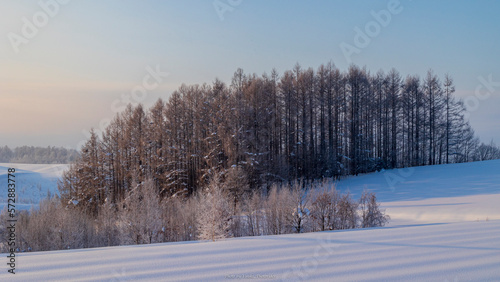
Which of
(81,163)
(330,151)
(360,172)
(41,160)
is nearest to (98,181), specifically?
(81,163)

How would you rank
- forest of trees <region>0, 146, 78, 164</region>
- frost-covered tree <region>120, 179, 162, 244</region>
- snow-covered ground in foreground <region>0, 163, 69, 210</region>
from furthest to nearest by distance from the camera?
forest of trees <region>0, 146, 78, 164</region> < snow-covered ground in foreground <region>0, 163, 69, 210</region> < frost-covered tree <region>120, 179, 162, 244</region>

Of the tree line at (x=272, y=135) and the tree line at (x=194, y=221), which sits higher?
the tree line at (x=272, y=135)

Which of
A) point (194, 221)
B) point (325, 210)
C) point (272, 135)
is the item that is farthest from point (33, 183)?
point (325, 210)

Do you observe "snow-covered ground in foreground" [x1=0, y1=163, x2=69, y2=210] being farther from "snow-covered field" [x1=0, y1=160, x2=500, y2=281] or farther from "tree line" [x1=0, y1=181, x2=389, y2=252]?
"snow-covered field" [x1=0, y1=160, x2=500, y2=281]

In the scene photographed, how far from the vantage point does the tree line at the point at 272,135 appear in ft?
97.9

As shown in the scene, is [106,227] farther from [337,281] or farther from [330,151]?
[330,151]

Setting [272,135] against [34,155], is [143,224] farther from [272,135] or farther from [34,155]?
[34,155]

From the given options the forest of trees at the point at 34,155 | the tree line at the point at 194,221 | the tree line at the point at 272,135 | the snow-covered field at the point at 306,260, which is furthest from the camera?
the forest of trees at the point at 34,155

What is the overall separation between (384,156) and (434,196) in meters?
16.1

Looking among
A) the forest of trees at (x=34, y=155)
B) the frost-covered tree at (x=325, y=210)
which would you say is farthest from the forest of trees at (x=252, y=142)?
the forest of trees at (x=34, y=155)

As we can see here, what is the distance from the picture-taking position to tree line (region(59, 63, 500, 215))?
97.9 feet

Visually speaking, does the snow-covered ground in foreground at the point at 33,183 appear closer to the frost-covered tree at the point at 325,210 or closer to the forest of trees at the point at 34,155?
the forest of trees at the point at 34,155

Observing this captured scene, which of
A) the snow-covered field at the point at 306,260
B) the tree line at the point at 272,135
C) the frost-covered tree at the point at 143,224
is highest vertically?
the tree line at the point at 272,135

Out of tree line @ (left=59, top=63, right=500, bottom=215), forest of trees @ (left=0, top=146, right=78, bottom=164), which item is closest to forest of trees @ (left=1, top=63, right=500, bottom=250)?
tree line @ (left=59, top=63, right=500, bottom=215)
